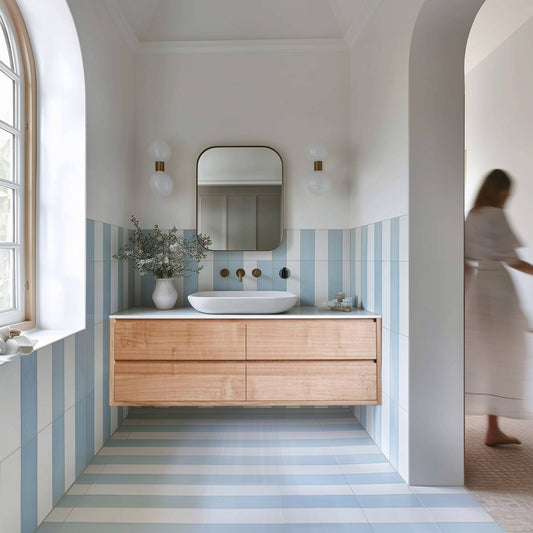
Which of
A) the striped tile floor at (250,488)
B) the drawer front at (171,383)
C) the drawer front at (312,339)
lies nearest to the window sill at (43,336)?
the drawer front at (171,383)

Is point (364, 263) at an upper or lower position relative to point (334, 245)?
lower

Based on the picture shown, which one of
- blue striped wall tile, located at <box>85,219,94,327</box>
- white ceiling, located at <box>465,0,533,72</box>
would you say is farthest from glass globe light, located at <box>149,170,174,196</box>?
white ceiling, located at <box>465,0,533,72</box>

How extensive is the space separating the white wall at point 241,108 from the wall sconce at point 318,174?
0.13 m

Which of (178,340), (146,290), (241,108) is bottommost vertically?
(178,340)

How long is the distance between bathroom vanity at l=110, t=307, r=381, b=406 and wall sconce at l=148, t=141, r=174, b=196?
34.5 inches

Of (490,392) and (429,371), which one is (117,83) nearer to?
(429,371)

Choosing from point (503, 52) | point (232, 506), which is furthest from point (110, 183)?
point (503, 52)

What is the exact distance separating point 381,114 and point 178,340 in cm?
163

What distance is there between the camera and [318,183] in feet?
9.01

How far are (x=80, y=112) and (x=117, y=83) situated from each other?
1.99 feet

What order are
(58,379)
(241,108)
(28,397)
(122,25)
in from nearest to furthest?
(28,397)
(58,379)
(122,25)
(241,108)

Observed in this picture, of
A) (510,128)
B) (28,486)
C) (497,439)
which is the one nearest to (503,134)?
(510,128)

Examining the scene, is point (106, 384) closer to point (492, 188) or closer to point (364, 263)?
point (364, 263)

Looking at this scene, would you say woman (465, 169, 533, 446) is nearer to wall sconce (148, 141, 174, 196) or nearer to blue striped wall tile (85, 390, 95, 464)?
wall sconce (148, 141, 174, 196)
